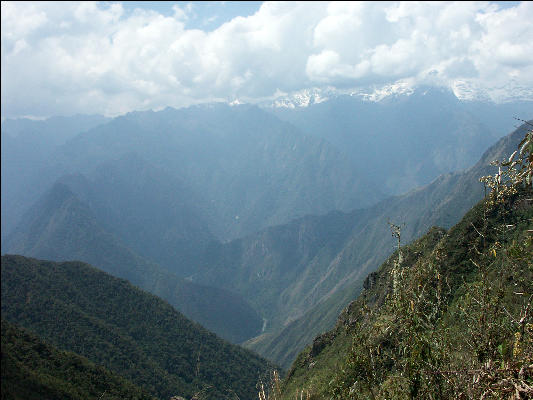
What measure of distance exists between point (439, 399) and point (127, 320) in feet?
448

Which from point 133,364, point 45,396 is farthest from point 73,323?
point 45,396

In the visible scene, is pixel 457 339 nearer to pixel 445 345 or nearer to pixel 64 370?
pixel 445 345

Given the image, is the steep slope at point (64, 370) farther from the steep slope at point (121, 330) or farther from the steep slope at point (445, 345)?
the steep slope at point (445, 345)

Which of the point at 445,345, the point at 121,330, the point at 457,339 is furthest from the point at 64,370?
the point at 121,330

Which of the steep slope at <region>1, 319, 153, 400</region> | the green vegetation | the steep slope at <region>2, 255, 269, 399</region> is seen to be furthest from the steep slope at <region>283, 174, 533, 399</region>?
the steep slope at <region>2, 255, 269, 399</region>

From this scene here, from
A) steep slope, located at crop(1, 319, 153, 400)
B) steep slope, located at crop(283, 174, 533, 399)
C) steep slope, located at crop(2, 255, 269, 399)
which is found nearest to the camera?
steep slope, located at crop(283, 174, 533, 399)

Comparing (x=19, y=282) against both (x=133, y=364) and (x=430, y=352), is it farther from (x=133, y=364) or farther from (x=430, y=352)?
(x=430, y=352)

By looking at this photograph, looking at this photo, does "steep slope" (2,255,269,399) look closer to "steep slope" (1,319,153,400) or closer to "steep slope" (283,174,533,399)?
"steep slope" (1,319,153,400)

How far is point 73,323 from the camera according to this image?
105 meters

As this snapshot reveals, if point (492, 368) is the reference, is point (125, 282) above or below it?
below

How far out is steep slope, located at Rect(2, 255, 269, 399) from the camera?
97.8 metres

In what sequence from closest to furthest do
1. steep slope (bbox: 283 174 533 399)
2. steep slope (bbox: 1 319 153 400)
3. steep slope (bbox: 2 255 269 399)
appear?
steep slope (bbox: 283 174 533 399)
steep slope (bbox: 1 319 153 400)
steep slope (bbox: 2 255 269 399)

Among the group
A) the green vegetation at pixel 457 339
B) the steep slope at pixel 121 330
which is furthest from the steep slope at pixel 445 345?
the steep slope at pixel 121 330

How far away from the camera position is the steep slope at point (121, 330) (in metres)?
97.8
